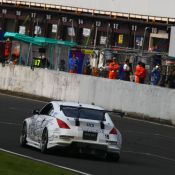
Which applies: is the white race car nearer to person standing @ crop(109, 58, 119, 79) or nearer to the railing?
person standing @ crop(109, 58, 119, 79)

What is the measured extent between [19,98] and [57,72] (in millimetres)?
2271

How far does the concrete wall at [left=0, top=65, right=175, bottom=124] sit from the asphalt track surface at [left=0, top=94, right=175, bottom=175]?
1.43 metres

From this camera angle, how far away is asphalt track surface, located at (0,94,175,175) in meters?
17.3

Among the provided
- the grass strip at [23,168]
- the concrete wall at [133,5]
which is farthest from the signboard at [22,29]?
the grass strip at [23,168]

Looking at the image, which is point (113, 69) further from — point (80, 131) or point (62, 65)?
point (80, 131)

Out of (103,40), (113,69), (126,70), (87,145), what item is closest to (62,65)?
(113,69)

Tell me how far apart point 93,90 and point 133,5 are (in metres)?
23.9

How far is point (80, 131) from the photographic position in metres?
19.0

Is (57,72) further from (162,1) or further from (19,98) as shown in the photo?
(162,1)

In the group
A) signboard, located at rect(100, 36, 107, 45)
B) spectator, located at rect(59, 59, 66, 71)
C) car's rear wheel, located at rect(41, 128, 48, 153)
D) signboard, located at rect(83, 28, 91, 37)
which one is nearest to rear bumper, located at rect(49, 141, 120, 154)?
car's rear wheel, located at rect(41, 128, 48, 153)

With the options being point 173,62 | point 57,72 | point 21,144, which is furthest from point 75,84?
point 21,144

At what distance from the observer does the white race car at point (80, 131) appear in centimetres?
1894

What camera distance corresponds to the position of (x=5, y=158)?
15.6 m

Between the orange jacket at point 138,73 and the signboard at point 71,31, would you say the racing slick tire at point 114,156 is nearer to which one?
the orange jacket at point 138,73
